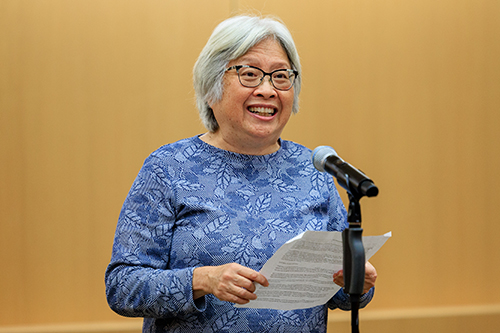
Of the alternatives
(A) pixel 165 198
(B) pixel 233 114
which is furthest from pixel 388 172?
(A) pixel 165 198

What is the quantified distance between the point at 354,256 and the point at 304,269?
0.78 ft

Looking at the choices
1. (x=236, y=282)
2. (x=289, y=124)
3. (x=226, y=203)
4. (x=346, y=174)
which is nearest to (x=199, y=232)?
(x=226, y=203)

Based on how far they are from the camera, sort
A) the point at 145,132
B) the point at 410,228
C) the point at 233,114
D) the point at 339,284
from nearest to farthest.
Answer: the point at 339,284 → the point at 233,114 → the point at 145,132 → the point at 410,228

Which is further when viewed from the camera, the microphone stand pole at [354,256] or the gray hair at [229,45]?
the gray hair at [229,45]

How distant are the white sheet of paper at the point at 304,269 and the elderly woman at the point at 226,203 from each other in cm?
6

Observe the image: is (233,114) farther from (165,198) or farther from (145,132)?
(145,132)

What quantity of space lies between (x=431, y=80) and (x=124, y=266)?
254 cm

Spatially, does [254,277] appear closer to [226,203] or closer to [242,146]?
[226,203]

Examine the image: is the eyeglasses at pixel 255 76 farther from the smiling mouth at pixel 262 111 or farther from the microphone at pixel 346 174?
the microphone at pixel 346 174

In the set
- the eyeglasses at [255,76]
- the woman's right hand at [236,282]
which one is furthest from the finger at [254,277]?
the eyeglasses at [255,76]

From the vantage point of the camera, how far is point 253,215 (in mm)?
1581

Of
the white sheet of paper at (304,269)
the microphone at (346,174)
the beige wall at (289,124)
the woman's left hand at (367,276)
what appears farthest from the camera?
the beige wall at (289,124)

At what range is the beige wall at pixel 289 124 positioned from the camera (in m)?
2.99

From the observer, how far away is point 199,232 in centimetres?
153
